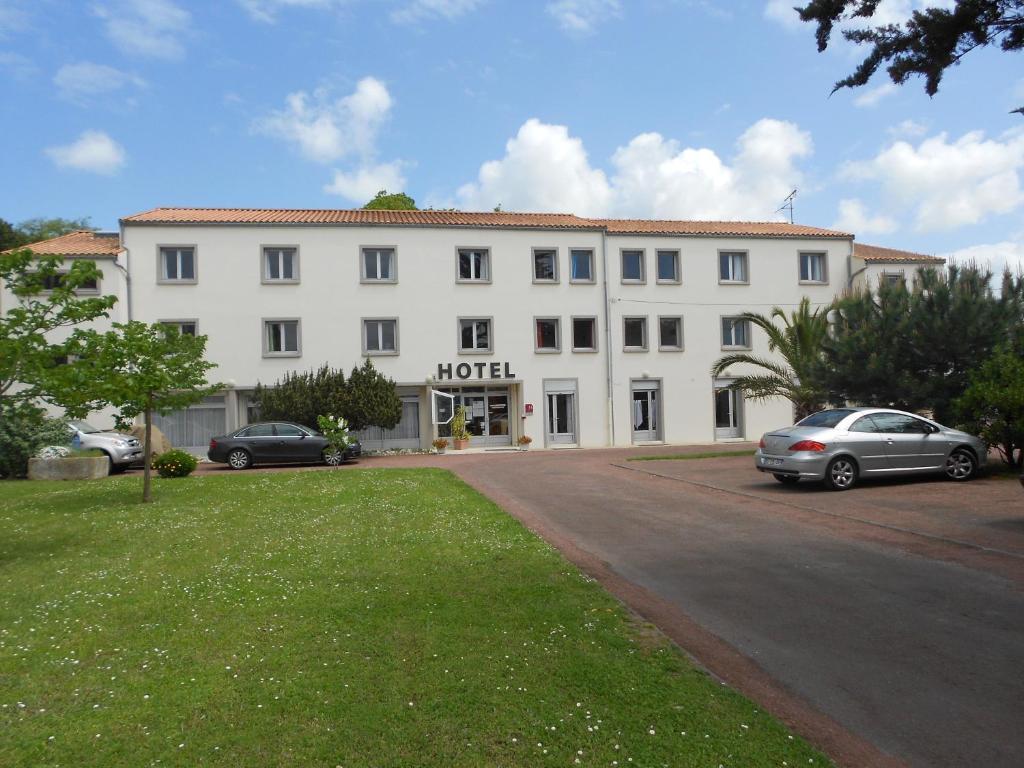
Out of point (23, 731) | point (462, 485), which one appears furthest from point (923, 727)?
point (462, 485)

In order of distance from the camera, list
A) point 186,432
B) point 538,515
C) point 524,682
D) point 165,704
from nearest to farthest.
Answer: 1. point 165,704
2. point 524,682
3. point 538,515
4. point 186,432

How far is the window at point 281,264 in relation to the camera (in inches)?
1232

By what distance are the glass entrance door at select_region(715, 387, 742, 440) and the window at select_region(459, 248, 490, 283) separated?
11.6m

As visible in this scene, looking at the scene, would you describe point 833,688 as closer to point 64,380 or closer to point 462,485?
point 64,380

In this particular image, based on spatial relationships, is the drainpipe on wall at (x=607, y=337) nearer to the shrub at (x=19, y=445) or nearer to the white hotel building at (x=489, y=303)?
the white hotel building at (x=489, y=303)

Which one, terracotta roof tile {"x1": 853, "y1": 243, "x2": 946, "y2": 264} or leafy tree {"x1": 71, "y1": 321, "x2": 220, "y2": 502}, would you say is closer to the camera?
leafy tree {"x1": 71, "y1": 321, "x2": 220, "y2": 502}

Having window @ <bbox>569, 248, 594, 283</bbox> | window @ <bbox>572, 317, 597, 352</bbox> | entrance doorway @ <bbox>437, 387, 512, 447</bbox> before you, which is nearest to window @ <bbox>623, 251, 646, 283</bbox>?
window @ <bbox>569, 248, 594, 283</bbox>

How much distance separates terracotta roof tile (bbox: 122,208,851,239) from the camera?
103 feet

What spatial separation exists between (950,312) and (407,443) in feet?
69.5

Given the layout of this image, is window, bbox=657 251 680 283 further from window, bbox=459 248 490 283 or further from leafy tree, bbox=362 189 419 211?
leafy tree, bbox=362 189 419 211

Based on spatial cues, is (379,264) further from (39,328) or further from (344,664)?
(344,664)

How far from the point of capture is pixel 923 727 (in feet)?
13.7

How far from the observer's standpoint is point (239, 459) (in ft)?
82.1

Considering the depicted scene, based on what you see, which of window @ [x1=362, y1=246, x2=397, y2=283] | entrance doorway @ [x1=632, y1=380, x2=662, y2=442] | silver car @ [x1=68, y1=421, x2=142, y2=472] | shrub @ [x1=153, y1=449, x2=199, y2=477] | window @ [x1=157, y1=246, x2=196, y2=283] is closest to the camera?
shrub @ [x1=153, y1=449, x2=199, y2=477]
